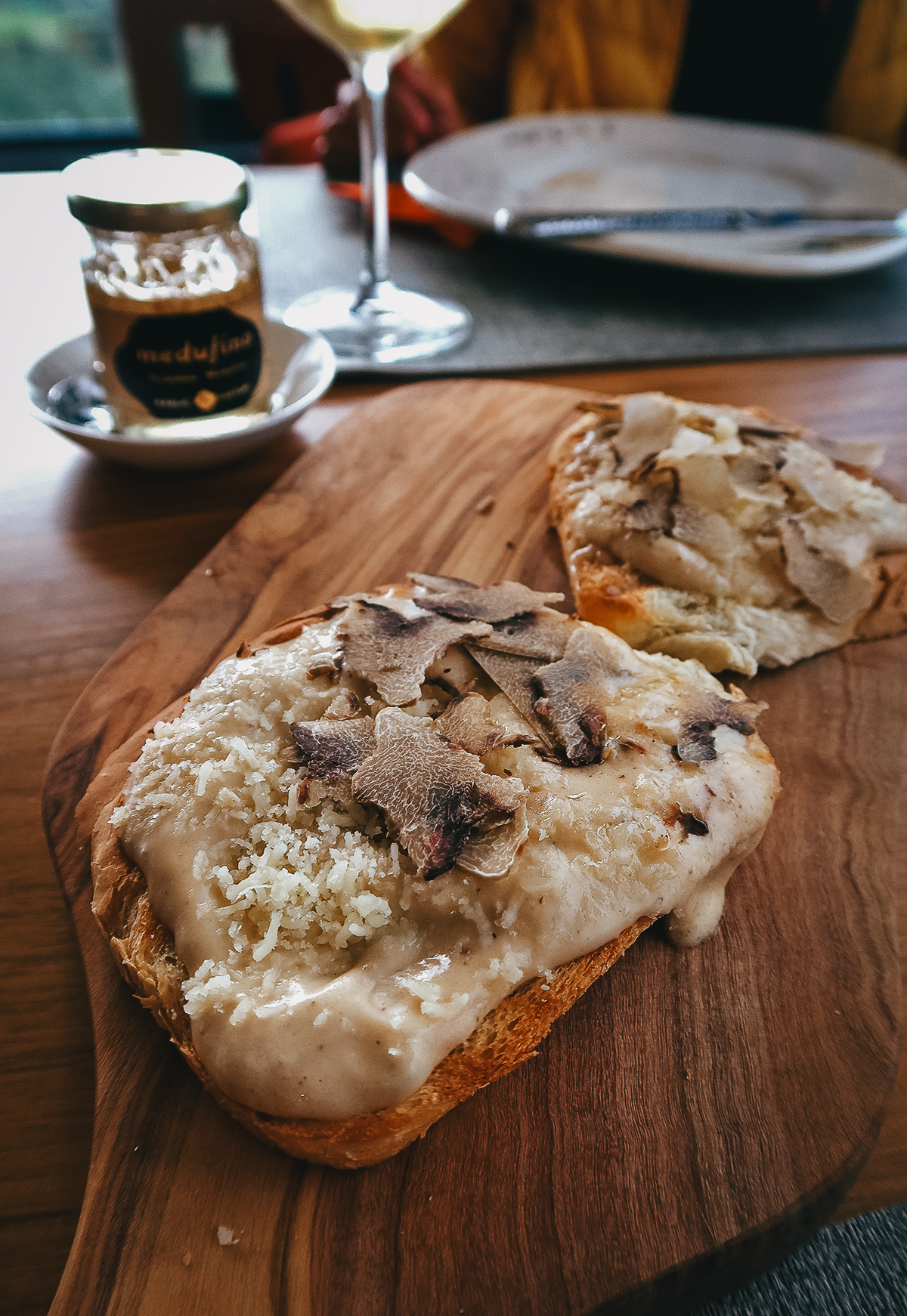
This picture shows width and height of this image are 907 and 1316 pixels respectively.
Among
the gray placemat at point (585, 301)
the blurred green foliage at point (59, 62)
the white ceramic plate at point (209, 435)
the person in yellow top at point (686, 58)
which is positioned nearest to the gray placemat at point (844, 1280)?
the white ceramic plate at point (209, 435)

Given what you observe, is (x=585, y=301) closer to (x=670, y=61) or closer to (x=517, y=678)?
(x=517, y=678)

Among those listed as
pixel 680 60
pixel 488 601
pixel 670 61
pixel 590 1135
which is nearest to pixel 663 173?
pixel 670 61

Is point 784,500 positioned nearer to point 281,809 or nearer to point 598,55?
point 281,809

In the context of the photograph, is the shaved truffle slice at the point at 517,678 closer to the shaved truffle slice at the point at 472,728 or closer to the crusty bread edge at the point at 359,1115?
the shaved truffle slice at the point at 472,728

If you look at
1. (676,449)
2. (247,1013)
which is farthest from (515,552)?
(247,1013)

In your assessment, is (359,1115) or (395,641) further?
(395,641)
